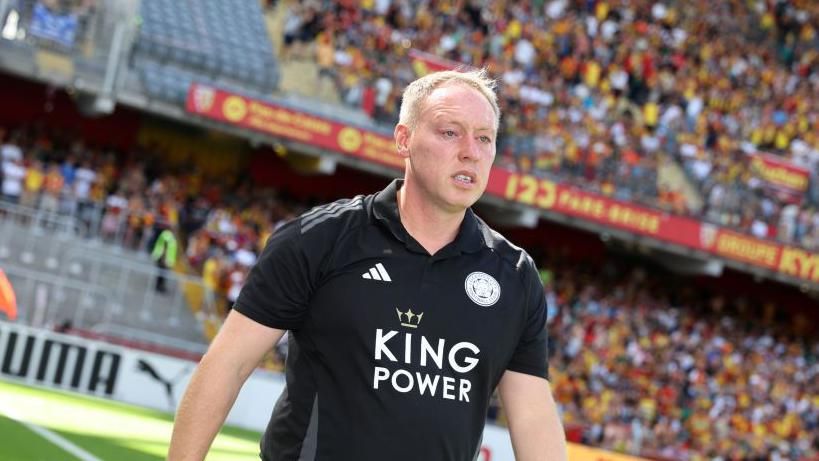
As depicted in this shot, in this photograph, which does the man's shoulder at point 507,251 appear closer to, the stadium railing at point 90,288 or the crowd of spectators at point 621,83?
the stadium railing at point 90,288

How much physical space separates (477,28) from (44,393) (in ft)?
52.7

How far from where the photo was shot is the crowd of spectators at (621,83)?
26500mm

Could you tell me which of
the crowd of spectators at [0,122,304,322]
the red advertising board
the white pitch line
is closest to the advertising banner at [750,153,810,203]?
the red advertising board

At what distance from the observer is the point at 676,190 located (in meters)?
28.7

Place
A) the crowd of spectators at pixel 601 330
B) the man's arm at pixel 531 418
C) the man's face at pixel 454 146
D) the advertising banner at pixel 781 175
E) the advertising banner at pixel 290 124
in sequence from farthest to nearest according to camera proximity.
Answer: the advertising banner at pixel 781 175 → the advertising banner at pixel 290 124 → the crowd of spectators at pixel 601 330 → the man's arm at pixel 531 418 → the man's face at pixel 454 146

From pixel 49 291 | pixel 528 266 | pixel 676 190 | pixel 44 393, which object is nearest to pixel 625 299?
pixel 676 190

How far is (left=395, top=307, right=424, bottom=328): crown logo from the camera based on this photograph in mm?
3271

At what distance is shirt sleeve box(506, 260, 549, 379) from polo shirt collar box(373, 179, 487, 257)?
0.54ft

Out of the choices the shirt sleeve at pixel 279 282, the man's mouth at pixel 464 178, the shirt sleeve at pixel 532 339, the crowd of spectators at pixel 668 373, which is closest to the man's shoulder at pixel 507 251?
the shirt sleeve at pixel 532 339

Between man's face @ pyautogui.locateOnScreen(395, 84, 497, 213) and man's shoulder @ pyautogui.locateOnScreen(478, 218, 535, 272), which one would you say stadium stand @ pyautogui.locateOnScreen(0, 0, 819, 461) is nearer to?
man's shoulder @ pyautogui.locateOnScreen(478, 218, 535, 272)

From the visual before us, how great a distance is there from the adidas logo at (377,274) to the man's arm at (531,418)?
0.42m

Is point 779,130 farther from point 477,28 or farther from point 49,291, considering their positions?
point 49,291

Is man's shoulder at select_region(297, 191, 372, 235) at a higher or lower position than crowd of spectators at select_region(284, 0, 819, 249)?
lower

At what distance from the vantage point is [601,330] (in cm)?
2636
